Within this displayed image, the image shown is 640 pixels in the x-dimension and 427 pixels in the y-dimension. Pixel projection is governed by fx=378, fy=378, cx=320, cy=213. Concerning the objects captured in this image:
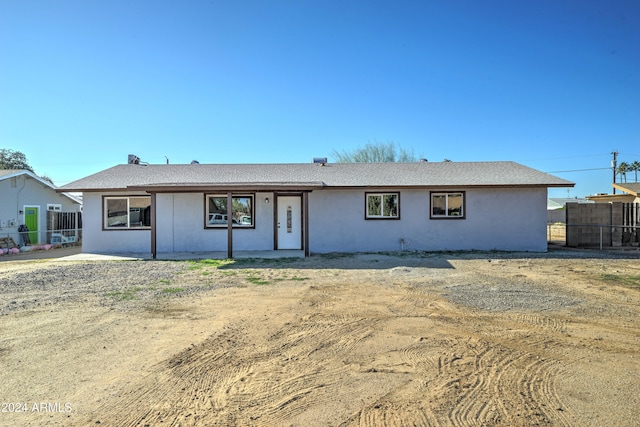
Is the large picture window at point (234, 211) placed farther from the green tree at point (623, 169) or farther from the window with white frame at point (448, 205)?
the green tree at point (623, 169)

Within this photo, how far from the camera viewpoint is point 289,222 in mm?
14367

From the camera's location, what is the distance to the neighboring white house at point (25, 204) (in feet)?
54.7

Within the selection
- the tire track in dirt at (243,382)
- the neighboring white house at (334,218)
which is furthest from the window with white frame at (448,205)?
the tire track in dirt at (243,382)

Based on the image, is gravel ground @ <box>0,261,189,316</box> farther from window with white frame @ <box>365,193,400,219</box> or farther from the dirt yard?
window with white frame @ <box>365,193,400,219</box>

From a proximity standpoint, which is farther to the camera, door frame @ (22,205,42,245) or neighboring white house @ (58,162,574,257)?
door frame @ (22,205,42,245)

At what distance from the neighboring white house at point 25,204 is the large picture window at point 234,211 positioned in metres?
7.09

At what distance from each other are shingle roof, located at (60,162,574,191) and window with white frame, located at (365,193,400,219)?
1.79 feet

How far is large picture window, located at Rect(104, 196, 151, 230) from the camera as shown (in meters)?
14.2

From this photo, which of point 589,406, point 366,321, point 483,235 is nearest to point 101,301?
point 366,321

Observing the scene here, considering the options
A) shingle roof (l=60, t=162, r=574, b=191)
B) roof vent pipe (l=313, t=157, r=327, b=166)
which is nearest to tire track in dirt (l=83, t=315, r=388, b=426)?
shingle roof (l=60, t=162, r=574, b=191)

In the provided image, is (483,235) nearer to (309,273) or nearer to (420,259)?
(420,259)

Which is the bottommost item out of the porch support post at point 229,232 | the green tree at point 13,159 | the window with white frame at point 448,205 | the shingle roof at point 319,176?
the porch support post at point 229,232

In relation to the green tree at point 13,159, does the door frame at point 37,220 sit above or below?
below

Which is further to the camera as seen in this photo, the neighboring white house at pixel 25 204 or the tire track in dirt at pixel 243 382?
the neighboring white house at pixel 25 204
